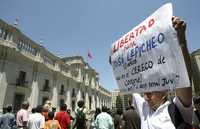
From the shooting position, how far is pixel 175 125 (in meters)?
1.17

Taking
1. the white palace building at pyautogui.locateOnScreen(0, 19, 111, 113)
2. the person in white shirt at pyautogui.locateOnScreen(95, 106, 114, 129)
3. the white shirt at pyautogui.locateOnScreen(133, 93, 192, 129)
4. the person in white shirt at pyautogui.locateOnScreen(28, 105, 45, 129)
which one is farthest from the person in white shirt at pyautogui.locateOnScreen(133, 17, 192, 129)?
the white palace building at pyautogui.locateOnScreen(0, 19, 111, 113)

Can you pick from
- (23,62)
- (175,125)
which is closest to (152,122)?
(175,125)

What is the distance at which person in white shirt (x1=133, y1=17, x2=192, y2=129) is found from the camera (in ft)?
3.73

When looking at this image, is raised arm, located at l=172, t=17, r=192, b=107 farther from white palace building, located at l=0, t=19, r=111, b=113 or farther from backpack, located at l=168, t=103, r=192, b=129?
white palace building, located at l=0, t=19, r=111, b=113

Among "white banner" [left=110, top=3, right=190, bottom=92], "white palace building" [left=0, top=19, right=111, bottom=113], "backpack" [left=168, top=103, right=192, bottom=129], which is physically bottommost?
"backpack" [left=168, top=103, right=192, bottom=129]

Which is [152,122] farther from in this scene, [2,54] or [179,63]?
[2,54]

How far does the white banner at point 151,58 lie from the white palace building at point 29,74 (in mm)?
14320

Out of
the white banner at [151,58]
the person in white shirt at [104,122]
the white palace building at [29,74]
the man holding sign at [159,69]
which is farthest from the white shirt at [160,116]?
the white palace building at [29,74]

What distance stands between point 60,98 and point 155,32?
76.2 feet

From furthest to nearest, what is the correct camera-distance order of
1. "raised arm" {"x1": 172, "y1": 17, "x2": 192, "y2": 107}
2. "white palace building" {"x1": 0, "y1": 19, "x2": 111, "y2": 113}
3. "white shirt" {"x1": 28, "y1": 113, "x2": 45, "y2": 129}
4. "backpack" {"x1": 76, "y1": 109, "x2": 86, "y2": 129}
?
"white palace building" {"x1": 0, "y1": 19, "x2": 111, "y2": 113} → "backpack" {"x1": 76, "y1": 109, "x2": 86, "y2": 129} → "white shirt" {"x1": 28, "y1": 113, "x2": 45, "y2": 129} → "raised arm" {"x1": 172, "y1": 17, "x2": 192, "y2": 107}

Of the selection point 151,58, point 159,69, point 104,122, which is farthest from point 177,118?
point 104,122

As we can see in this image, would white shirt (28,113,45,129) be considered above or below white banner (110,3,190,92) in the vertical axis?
below

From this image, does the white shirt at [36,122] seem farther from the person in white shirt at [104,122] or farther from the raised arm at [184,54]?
the raised arm at [184,54]

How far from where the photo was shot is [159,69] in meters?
1.31
